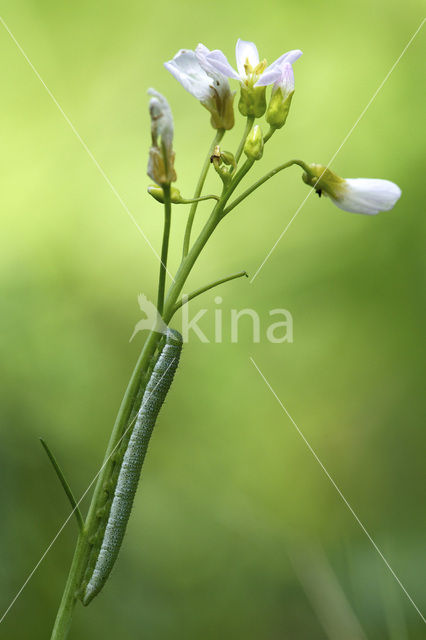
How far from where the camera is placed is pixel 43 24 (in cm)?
113

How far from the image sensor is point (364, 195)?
1.17ft

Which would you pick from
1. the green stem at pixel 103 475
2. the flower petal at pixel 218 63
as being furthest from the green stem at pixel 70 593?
the flower petal at pixel 218 63

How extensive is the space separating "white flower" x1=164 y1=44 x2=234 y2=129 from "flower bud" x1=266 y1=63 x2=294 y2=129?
0.03 meters

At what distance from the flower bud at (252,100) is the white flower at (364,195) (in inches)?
2.9

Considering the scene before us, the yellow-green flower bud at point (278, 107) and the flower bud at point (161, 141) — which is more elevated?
the yellow-green flower bud at point (278, 107)

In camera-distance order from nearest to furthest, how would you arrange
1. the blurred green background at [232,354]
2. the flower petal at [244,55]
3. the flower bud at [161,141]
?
1. the flower bud at [161,141]
2. the flower petal at [244,55]
3. the blurred green background at [232,354]

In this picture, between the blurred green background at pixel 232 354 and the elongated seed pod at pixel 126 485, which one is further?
the blurred green background at pixel 232 354

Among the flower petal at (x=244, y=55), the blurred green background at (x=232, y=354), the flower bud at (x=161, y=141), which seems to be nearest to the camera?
the flower bud at (x=161, y=141)

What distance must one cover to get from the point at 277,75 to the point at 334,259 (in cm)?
73

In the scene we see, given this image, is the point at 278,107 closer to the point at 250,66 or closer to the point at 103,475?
the point at 250,66

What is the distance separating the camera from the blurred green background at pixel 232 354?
88cm

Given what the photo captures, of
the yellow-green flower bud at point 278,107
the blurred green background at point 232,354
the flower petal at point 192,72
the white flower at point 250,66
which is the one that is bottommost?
the blurred green background at point 232,354

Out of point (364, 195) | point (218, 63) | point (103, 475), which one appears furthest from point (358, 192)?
point (103, 475)
